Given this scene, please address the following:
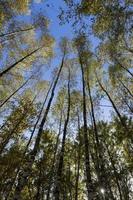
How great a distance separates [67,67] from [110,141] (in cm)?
876

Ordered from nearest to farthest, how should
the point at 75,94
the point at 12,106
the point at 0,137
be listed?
1. the point at 0,137
2. the point at 12,106
3. the point at 75,94

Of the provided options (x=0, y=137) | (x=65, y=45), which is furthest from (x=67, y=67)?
(x=0, y=137)

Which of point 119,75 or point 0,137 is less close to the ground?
point 119,75

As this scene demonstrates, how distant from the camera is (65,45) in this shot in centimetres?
2652

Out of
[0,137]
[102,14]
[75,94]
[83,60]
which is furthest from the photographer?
[75,94]

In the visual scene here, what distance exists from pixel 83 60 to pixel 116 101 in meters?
4.60

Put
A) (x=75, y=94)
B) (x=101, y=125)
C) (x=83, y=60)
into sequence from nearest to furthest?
(x=83, y=60)
(x=75, y=94)
(x=101, y=125)

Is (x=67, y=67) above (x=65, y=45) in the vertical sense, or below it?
below

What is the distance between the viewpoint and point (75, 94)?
931 inches

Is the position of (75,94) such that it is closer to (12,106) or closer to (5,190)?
(12,106)

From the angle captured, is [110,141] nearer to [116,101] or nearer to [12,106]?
[116,101]

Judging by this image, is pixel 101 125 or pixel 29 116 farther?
pixel 101 125

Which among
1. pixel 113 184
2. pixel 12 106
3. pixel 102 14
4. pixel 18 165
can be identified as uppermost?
pixel 102 14

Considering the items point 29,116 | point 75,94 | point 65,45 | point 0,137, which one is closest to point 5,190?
point 0,137
